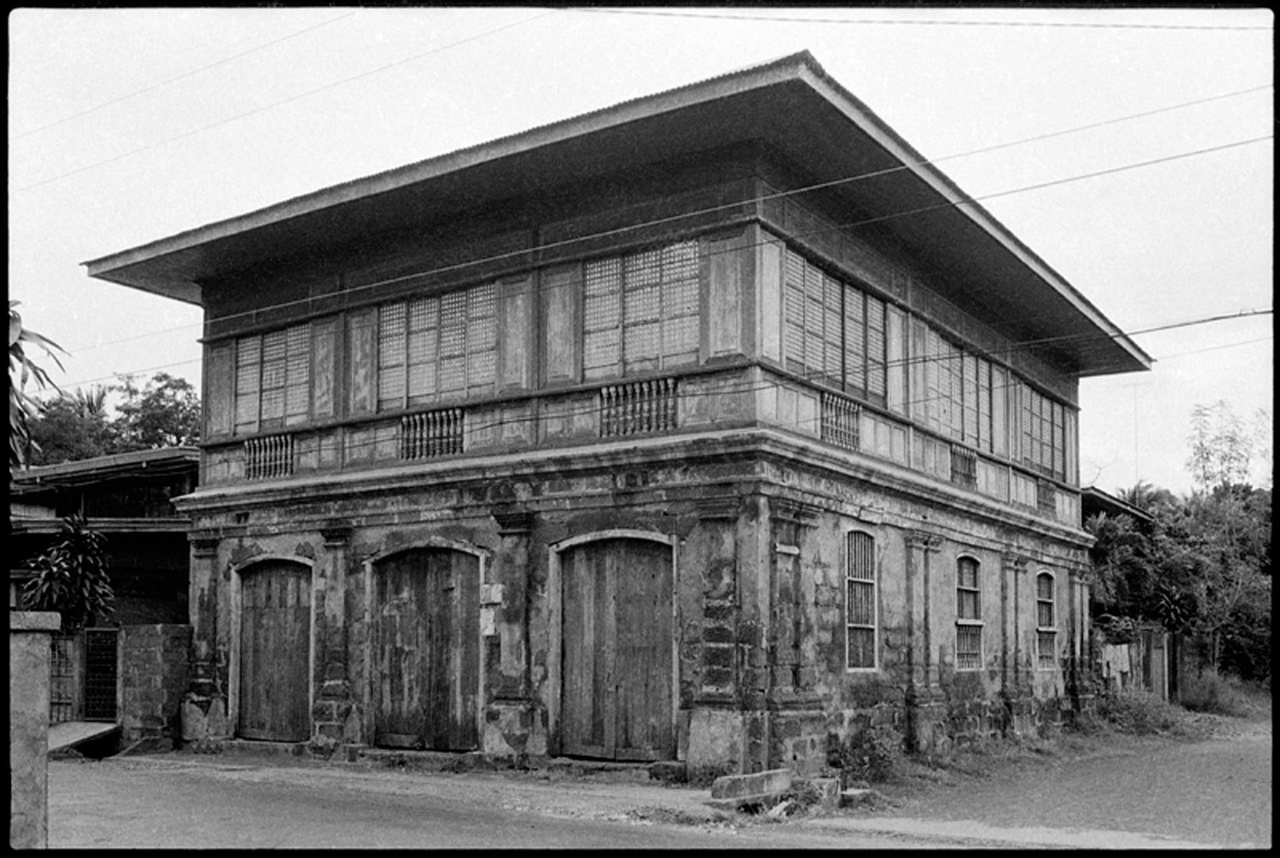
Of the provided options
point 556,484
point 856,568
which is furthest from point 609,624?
point 856,568

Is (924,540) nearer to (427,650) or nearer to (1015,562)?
(1015,562)

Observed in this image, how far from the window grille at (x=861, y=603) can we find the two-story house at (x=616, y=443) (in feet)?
0.25

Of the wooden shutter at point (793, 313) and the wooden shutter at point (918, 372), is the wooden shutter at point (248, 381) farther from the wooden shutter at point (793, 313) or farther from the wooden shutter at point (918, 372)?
the wooden shutter at point (918, 372)

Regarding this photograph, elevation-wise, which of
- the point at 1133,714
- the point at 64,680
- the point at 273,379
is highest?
the point at 273,379

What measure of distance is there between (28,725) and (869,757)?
31.6 feet

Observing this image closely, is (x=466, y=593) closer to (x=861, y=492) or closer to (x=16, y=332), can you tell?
(x=861, y=492)

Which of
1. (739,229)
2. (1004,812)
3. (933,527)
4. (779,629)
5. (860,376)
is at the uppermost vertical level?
(739,229)

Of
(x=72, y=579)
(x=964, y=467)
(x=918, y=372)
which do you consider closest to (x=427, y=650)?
(x=918, y=372)

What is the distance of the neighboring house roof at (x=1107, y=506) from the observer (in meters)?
32.3

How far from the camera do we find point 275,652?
18.7 metres

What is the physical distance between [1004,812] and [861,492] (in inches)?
162

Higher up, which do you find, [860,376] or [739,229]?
[739,229]

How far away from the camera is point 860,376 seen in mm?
17281

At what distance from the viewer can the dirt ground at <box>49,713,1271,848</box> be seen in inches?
455
